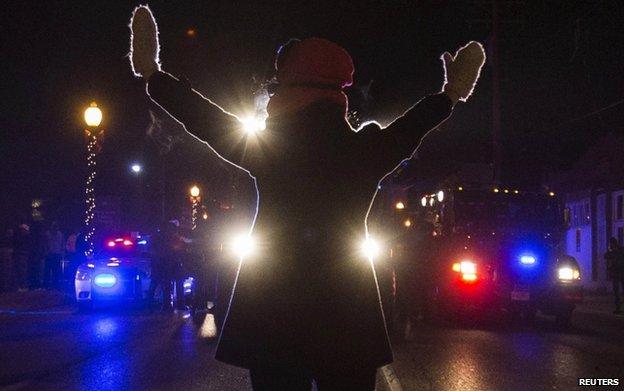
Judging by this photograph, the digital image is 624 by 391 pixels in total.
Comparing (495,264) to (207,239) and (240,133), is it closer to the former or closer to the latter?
(207,239)

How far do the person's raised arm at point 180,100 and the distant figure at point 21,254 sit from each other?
72.5 feet

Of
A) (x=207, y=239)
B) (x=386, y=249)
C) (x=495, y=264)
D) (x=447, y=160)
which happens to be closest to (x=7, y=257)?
(x=207, y=239)

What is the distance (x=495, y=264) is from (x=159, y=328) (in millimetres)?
6529

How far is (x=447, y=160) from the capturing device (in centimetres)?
7294

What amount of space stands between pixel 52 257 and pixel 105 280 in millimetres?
8408

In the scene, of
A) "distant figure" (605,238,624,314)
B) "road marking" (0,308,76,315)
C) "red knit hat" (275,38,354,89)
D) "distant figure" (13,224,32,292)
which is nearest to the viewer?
"red knit hat" (275,38,354,89)

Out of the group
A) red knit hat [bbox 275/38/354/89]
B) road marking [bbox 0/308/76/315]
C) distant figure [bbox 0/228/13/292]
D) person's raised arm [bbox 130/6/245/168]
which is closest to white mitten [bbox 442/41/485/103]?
red knit hat [bbox 275/38/354/89]

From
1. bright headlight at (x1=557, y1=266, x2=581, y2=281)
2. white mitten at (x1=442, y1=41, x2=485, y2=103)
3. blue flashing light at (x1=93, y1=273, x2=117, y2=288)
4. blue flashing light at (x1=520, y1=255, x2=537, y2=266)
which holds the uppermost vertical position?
white mitten at (x1=442, y1=41, x2=485, y2=103)

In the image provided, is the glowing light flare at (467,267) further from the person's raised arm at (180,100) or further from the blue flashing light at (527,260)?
the person's raised arm at (180,100)

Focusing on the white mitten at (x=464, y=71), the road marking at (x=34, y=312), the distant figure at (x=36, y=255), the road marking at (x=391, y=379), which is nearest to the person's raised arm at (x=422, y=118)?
the white mitten at (x=464, y=71)

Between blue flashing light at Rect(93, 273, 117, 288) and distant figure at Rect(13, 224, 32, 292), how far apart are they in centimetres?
700

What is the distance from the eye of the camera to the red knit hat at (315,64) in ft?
9.28

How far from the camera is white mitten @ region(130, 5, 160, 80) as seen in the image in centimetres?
318

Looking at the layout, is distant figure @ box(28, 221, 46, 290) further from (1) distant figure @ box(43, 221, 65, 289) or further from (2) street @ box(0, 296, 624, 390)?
(2) street @ box(0, 296, 624, 390)
